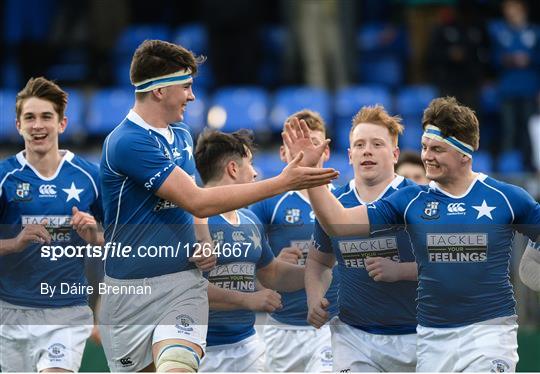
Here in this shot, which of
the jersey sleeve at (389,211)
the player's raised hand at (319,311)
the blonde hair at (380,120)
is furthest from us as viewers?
the blonde hair at (380,120)

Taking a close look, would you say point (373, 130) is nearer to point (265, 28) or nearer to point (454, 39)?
point (454, 39)

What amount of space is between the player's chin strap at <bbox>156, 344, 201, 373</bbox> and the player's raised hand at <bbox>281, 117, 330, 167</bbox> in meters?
1.18

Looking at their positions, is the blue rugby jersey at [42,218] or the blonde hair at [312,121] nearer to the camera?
the blue rugby jersey at [42,218]

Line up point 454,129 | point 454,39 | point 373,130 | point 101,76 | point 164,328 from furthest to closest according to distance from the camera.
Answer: point 101,76, point 454,39, point 373,130, point 454,129, point 164,328

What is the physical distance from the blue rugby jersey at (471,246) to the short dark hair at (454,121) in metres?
0.26

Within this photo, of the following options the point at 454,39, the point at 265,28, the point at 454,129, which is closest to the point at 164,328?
the point at 454,129

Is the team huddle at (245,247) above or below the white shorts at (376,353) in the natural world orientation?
above

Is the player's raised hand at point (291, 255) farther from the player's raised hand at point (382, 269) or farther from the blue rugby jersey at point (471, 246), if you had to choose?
the blue rugby jersey at point (471, 246)

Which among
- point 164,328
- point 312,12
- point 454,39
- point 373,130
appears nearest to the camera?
point 164,328

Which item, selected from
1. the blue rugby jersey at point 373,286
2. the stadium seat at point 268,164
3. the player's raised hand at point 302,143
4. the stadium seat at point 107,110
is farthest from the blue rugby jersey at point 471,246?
the stadium seat at point 107,110

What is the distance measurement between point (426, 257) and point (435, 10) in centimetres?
907

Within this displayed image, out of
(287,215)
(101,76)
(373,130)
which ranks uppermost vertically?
(101,76)

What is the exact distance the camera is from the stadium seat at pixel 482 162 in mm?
13271

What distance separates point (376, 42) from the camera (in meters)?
16.3
